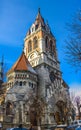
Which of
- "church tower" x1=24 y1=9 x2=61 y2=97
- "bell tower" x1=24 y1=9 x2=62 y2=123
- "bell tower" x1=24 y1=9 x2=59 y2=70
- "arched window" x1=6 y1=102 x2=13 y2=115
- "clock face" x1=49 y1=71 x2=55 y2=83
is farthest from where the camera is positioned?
"bell tower" x1=24 y1=9 x2=59 y2=70

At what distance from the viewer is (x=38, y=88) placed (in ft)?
149

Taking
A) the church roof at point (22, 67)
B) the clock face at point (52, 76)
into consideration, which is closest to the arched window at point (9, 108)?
the church roof at point (22, 67)

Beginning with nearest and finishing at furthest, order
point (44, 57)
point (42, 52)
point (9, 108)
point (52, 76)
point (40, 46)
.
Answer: point (9, 108), point (44, 57), point (42, 52), point (52, 76), point (40, 46)

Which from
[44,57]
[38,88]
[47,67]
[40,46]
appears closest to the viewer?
[38,88]

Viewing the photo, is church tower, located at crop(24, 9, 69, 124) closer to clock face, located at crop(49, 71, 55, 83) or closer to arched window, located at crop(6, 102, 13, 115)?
clock face, located at crop(49, 71, 55, 83)

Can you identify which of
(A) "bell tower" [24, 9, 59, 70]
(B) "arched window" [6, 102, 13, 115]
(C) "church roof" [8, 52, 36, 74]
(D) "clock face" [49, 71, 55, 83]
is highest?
(A) "bell tower" [24, 9, 59, 70]

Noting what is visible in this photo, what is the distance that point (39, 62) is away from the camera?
4900 centimetres

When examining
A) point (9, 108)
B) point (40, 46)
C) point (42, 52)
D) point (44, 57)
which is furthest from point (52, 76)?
point (9, 108)

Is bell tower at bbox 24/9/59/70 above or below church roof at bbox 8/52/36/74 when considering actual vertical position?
above

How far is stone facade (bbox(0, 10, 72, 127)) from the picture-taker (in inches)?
1476

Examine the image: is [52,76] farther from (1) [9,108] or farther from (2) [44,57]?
(1) [9,108]

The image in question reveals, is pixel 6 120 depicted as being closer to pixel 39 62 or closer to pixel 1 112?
pixel 1 112

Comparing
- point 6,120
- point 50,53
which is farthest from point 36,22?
point 6,120

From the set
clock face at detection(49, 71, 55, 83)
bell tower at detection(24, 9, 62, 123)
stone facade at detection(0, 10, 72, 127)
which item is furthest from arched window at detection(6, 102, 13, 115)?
clock face at detection(49, 71, 55, 83)
